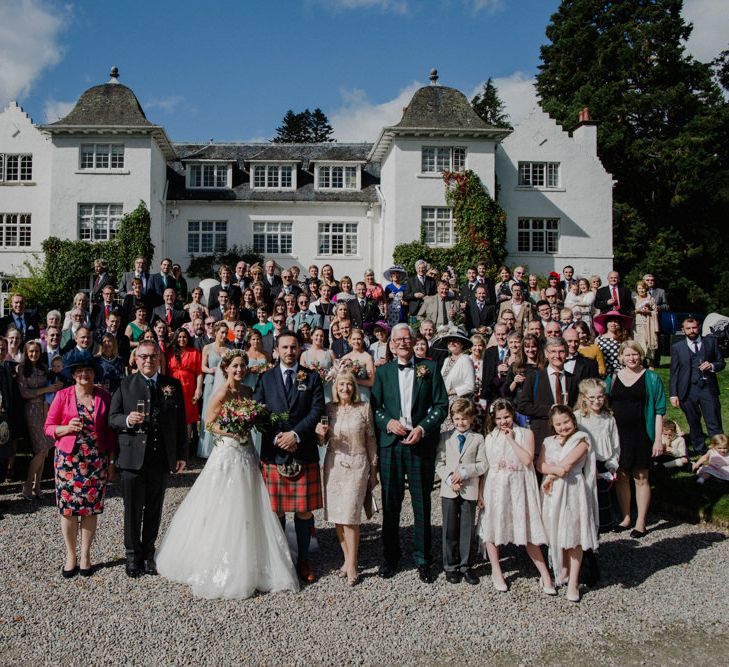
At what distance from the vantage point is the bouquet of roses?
5.99 m

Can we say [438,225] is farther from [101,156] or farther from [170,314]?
[170,314]

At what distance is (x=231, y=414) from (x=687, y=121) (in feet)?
124

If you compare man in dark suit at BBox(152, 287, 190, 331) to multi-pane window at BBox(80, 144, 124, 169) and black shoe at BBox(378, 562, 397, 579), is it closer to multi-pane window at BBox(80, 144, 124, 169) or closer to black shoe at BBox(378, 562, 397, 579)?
black shoe at BBox(378, 562, 397, 579)

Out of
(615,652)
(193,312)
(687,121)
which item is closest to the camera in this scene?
(615,652)

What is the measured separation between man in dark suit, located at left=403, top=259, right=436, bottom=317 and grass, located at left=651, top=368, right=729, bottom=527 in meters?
6.55

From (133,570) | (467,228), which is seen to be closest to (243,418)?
(133,570)

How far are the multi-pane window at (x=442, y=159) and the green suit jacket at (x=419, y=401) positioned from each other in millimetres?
21748

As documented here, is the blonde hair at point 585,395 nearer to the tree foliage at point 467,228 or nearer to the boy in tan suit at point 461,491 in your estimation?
the boy in tan suit at point 461,491

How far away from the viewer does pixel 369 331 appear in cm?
1362

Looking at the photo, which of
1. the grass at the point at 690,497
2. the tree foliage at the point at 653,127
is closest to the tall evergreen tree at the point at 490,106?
the tree foliage at the point at 653,127

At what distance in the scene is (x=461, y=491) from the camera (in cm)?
630

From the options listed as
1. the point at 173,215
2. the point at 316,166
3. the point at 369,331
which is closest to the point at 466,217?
the point at 316,166

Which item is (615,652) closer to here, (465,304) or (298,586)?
(298,586)

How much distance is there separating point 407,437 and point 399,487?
0.52 m
